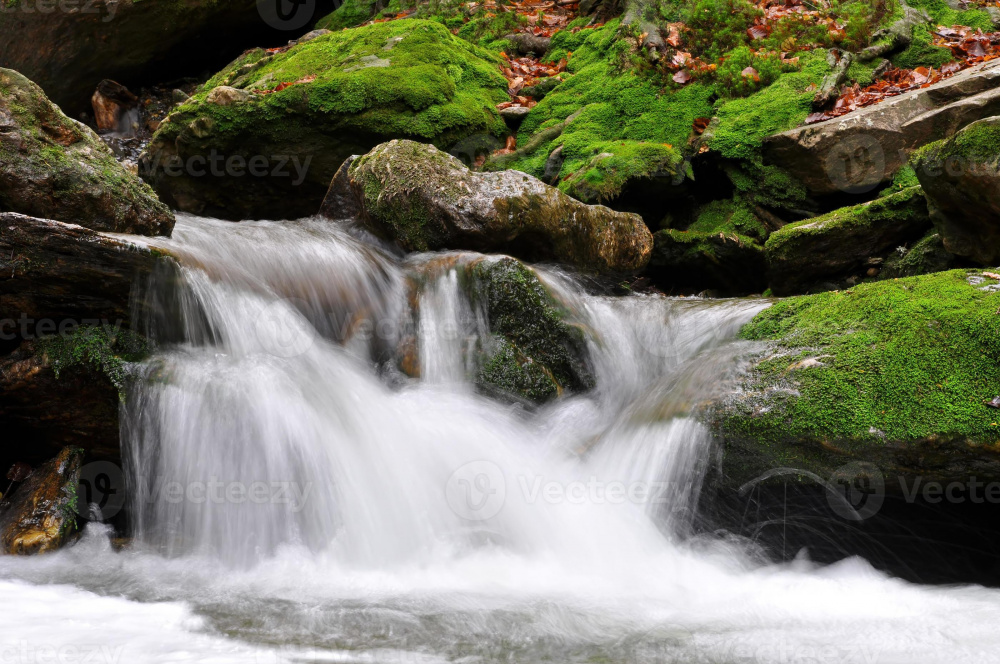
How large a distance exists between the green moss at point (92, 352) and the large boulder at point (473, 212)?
2.38 metres

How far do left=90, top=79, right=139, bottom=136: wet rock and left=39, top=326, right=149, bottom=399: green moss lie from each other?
762 cm

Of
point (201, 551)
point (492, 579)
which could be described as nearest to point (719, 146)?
point (492, 579)

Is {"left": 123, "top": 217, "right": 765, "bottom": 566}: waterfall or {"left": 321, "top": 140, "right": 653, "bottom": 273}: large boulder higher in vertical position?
{"left": 321, "top": 140, "right": 653, "bottom": 273}: large boulder

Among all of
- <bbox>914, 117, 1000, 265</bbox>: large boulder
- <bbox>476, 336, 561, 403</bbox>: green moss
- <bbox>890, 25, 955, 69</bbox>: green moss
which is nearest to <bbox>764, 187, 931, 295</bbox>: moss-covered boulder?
<bbox>914, 117, 1000, 265</bbox>: large boulder

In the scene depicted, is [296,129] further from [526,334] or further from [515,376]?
[515,376]

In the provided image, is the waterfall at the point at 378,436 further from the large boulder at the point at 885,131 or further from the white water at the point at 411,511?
the large boulder at the point at 885,131

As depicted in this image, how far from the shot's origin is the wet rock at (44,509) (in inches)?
142

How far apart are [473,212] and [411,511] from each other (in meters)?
2.53

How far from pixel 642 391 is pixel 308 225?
3423 mm

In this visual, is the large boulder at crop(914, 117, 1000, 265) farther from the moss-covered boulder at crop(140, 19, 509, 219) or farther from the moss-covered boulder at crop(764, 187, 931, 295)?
the moss-covered boulder at crop(140, 19, 509, 219)

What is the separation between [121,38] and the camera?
10.0m

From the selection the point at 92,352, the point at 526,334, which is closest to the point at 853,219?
the point at 526,334

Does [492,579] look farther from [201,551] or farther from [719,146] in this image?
[719,146]

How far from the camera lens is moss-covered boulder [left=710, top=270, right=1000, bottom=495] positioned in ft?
10.6
